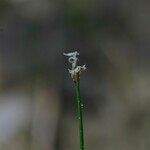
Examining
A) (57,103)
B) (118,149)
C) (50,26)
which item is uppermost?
(50,26)

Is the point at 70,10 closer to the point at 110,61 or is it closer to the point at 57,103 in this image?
the point at 110,61

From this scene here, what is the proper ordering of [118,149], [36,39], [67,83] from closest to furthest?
[118,149], [67,83], [36,39]

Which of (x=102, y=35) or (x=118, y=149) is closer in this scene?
(x=118, y=149)

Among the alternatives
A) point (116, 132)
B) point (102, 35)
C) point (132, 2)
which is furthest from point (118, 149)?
point (132, 2)

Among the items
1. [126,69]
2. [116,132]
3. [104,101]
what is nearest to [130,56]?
[126,69]

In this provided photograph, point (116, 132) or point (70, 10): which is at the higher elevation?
point (70, 10)

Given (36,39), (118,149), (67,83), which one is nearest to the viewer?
(118,149)

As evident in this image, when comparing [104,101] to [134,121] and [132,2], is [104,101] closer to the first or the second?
[134,121]
